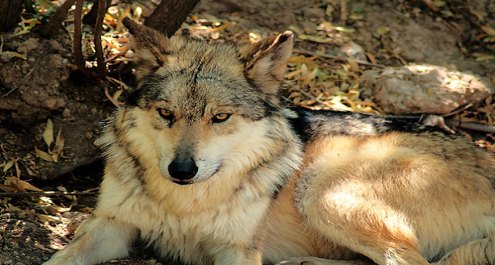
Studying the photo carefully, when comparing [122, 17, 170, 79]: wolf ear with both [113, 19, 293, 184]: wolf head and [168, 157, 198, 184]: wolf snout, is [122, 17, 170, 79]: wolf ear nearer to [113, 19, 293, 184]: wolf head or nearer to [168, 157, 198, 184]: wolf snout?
[113, 19, 293, 184]: wolf head

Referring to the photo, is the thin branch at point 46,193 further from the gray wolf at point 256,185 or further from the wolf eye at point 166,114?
the wolf eye at point 166,114

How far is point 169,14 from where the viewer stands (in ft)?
22.5

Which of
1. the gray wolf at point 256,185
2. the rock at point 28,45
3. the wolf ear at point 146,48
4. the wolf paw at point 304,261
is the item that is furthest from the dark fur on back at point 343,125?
the rock at point 28,45

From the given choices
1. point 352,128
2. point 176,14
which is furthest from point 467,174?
point 176,14

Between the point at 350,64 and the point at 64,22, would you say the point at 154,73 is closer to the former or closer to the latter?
the point at 64,22

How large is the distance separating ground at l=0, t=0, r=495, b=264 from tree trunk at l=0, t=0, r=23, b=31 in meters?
0.10

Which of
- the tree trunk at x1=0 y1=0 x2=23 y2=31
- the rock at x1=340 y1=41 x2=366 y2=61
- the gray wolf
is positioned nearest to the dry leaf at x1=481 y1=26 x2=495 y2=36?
the rock at x1=340 y1=41 x2=366 y2=61

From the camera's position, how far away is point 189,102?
4.57 metres

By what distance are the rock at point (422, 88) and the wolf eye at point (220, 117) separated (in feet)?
11.4

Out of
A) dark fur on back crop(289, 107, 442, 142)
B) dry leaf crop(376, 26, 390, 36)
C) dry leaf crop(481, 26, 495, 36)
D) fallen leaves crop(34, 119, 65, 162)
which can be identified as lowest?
dry leaf crop(481, 26, 495, 36)

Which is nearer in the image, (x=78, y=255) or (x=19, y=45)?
(x=78, y=255)

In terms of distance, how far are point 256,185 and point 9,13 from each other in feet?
10.3

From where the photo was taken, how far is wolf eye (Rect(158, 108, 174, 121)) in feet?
15.1

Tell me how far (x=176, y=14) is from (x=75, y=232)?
2.56 m
